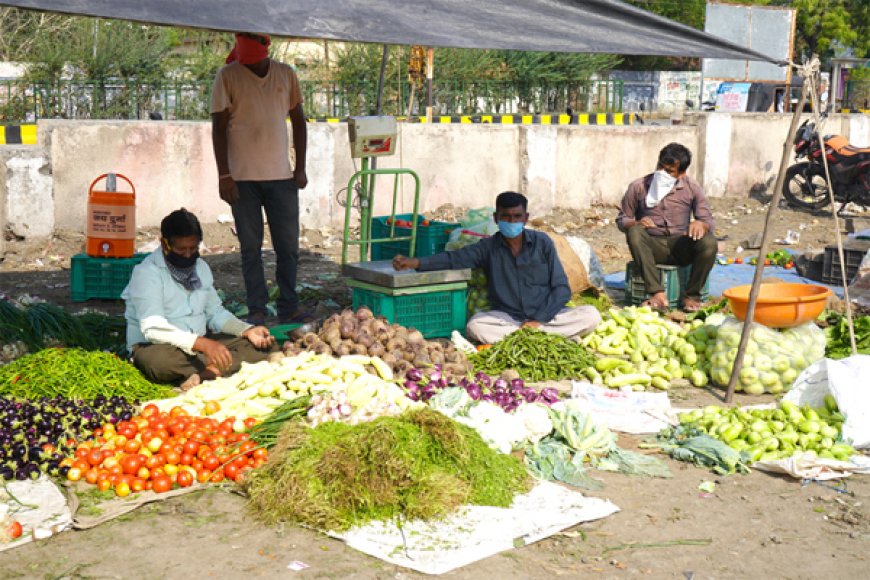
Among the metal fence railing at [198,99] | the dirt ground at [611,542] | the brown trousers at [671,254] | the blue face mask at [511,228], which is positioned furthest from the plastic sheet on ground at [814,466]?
the metal fence railing at [198,99]

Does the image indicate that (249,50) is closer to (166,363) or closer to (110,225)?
(110,225)

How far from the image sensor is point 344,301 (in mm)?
8273

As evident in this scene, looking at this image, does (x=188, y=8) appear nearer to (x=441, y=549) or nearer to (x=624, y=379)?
(x=441, y=549)

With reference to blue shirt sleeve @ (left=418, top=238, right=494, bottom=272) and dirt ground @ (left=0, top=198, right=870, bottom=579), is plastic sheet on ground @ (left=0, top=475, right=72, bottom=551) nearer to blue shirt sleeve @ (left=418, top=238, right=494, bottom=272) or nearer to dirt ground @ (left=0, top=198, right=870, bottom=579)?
dirt ground @ (left=0, top=198, right=870, bottom=579)

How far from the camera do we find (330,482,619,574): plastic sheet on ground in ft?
12.1

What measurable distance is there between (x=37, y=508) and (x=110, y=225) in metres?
4.08

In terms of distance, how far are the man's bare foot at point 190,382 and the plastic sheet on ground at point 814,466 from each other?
9.56 feet

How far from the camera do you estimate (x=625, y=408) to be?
18.2 ft

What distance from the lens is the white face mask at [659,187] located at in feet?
26.9

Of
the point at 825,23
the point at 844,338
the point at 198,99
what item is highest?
the point at 825,23

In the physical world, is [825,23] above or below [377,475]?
above

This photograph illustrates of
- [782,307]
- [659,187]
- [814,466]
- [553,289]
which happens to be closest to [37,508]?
[814,466]

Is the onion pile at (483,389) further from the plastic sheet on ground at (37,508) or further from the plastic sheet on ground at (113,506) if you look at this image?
the plastic sheet on ground at (37,508)

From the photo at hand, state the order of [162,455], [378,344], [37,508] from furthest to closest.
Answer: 1. [378,344]
2. [162,455]
3. [37,508]
